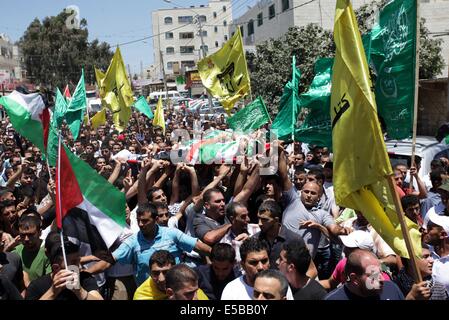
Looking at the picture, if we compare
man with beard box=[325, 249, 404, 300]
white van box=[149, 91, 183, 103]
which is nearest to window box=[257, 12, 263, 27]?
white van box=[149, 91, 183, 103]

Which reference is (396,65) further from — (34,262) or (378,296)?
(34,262)

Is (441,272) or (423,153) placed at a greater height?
(423,153)

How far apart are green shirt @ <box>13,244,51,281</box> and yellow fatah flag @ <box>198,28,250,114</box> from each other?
6.57 meters

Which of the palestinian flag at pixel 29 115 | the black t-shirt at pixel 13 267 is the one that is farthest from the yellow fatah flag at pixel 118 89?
the black t-shirt at pixel 13 267

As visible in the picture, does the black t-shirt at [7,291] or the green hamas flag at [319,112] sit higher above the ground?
the green hamas flag at [319,112]

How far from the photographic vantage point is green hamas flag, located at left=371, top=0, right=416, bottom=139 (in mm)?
5988

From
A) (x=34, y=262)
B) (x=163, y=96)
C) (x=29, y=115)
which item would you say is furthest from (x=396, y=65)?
(x=163, y=96)

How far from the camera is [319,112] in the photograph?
7.79 metres

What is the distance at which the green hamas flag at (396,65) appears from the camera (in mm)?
5988

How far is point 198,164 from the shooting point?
24.4 ft

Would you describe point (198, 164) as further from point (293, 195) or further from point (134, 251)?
point (134, 251)

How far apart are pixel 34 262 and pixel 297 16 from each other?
3074 cm

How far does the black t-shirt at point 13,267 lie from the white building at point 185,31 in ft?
270

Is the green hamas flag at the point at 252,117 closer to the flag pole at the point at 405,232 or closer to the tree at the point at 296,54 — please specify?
the flag pole at the point at 405,232
